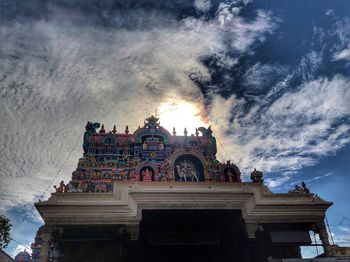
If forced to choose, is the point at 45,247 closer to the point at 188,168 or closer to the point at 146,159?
the point at 146,159

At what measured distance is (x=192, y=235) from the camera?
1750 cm

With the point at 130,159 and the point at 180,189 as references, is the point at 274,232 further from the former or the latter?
the point at 130,159

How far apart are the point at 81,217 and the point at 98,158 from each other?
11.3 m

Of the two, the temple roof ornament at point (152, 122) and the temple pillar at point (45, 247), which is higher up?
the temple roof ornament at point (152, 122)

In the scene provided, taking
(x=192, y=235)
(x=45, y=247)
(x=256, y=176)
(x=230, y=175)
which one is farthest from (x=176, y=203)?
(x=230, y=175)

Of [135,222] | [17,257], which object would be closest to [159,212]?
[135,222]

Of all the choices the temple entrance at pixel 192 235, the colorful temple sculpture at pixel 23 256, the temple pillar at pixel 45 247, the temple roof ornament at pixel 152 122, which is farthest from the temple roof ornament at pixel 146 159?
the colorful temple sculpture at pixel 23 256

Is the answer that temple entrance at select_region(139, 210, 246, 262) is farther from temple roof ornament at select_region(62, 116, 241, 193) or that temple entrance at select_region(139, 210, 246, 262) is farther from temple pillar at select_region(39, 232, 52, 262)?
temple roof ornament at select_region(62, 116, 241, 193)

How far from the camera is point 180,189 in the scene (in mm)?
15477

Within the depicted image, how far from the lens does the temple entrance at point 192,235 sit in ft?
53.3

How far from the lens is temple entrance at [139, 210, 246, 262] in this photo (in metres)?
16.2

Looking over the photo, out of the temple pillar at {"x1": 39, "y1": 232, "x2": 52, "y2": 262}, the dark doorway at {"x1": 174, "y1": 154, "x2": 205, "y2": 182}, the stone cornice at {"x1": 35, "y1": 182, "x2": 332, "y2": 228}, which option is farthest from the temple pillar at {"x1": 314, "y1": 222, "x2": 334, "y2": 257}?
the temple pillar at {"x1": 39, "y1": 232, "x2": 52, "y2": 262}

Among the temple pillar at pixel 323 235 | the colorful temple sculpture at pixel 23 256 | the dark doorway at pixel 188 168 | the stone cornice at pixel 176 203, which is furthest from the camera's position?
the colorful temple sculpture at pixel 23 256

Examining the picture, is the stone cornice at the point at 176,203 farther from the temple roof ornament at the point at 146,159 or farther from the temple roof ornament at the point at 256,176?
the temple roof ornament at the point at 146,159
